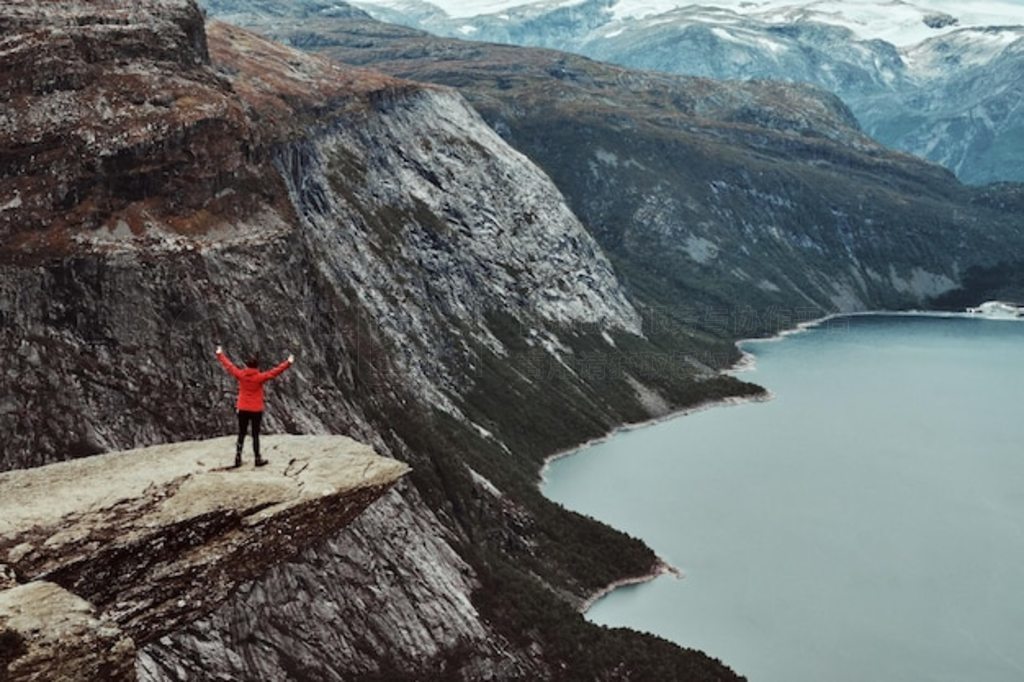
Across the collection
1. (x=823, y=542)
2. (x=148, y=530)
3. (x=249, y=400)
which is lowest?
(x=823, y=542)

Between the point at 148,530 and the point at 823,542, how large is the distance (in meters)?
116

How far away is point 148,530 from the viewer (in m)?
27.6

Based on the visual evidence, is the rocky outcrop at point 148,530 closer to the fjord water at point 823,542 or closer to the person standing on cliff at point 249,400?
the person standing on cliff at point 249,400

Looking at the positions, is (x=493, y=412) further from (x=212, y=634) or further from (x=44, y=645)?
(x=44, y=645)

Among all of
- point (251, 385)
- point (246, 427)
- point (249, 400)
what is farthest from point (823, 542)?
Answer: point (246, 427)

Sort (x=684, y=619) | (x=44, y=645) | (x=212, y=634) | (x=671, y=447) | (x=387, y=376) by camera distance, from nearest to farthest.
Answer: (x=44, y=645) → (x=212, y=634) → (x=684, y=619) → (x=387, y=376) → (x=671, y=447)

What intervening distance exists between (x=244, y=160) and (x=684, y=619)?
63111 millimetres

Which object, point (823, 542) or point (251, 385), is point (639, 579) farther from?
point (251, 385)

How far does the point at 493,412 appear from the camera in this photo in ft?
545

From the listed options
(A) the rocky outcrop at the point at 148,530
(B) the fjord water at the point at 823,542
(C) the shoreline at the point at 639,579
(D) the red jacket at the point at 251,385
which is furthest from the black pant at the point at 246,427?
(C) the shoreline at the point at 639,579

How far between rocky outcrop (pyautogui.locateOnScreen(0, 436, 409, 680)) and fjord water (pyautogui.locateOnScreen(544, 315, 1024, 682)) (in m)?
73.6

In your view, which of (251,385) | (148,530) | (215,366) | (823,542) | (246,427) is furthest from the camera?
(823,542)

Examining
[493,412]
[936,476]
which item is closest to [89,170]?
[493,412]

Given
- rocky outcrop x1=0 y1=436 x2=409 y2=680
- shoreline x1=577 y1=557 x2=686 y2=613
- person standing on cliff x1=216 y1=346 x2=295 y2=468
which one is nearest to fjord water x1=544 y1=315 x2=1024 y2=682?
shoreline x1=577 y1=557 x2=686 y2=613
